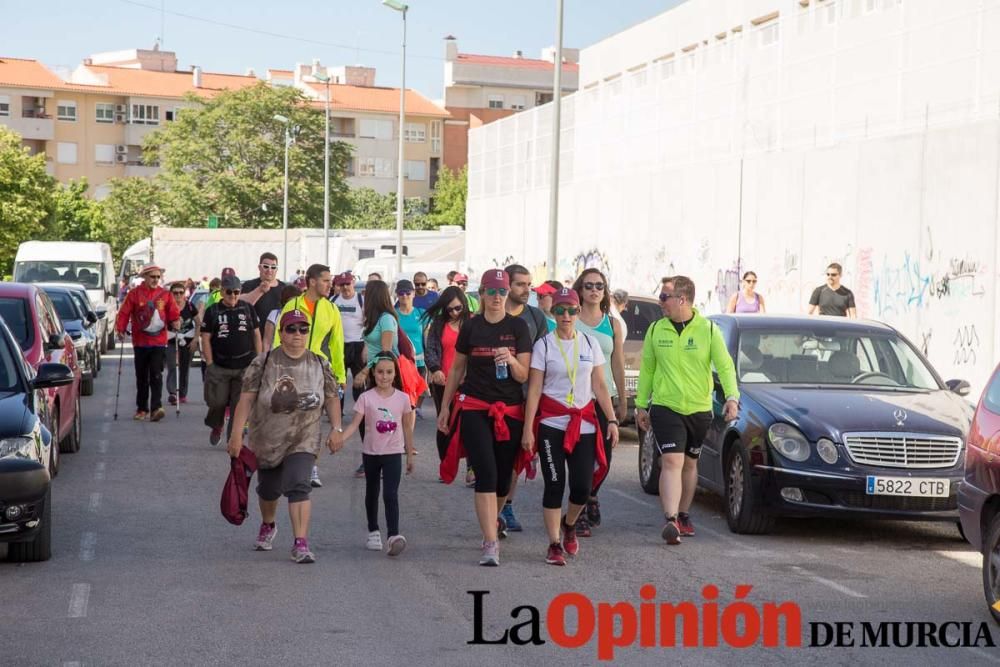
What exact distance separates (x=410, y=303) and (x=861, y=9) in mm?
12064

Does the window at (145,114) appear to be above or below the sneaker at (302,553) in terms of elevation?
above

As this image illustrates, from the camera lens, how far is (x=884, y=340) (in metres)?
12.9

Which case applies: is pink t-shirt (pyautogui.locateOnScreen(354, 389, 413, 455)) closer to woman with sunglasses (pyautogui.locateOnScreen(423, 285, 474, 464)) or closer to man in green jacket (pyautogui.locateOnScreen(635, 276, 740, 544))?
man in green jacket (pyautogui.locateOnScreen(635, 276, 740, 544))

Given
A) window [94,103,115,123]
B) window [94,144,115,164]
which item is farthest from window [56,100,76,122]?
window [94,144,115,164]

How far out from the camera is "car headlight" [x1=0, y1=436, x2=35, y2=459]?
30.6 ft

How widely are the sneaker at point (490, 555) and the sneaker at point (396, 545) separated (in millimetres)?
548

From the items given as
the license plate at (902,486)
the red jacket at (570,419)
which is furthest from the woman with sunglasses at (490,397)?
the license plate at (902,486)

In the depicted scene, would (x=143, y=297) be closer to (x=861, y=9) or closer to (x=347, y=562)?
(x=347, y=562)

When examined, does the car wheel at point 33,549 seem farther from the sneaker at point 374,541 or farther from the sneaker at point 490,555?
the sneaker at point 490,555

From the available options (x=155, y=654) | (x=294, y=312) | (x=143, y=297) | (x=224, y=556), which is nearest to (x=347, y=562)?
(x=224, y=556)

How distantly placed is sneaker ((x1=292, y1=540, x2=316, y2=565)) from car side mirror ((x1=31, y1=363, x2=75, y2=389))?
179 cm

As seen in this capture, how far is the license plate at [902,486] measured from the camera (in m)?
10.9

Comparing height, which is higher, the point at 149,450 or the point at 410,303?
the point at 410,303

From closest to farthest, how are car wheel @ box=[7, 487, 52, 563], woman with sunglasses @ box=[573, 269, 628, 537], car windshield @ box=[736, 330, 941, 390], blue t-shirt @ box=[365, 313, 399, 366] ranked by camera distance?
1. car wheel @ box=[7, 487, 52, 563]
2. woman with sunglasses @ box=[573, 269, 628, 537]
3. car windshield @ box=[736, 330, 941, 390]
4. blue t-shirt @ box=[365, 313, 399, 366]
